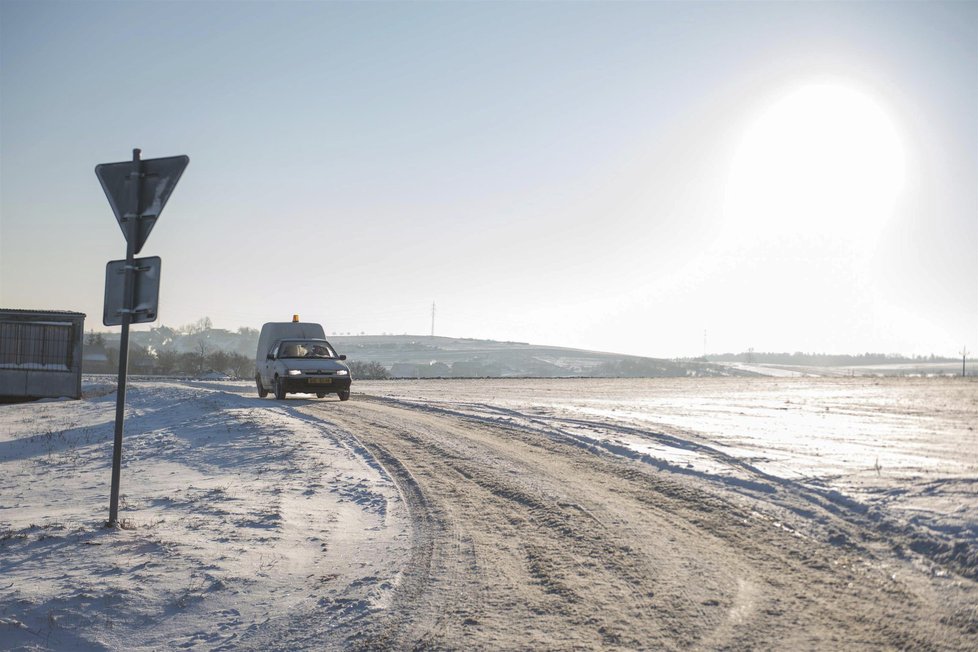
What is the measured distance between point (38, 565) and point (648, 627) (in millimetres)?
4550

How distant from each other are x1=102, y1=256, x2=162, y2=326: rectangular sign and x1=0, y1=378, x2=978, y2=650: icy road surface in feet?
6.48

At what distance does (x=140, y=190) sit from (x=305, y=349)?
54.7 ft

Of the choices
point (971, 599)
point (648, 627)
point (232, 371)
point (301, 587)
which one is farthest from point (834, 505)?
point (232, 371)

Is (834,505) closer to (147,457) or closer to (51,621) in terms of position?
(51,621)

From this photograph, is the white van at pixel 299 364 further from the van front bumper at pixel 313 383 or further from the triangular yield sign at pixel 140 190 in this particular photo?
the triangular yield sign at pixel 140 190

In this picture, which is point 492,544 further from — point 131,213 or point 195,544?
point 131,213

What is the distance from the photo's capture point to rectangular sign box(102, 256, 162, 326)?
644 cm

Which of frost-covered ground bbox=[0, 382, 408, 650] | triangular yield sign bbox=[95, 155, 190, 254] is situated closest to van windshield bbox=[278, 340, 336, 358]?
frost-covered ground bbox=[0, 382, 408, 650]

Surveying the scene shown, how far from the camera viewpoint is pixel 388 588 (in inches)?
196

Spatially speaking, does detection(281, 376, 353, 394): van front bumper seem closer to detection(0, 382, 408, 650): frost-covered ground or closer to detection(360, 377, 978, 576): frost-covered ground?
detection(360, 377, 978, 576): frost-covered ground

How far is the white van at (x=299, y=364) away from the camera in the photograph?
21.6 m

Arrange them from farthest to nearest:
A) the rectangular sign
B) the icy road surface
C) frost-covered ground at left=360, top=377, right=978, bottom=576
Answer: frost-covered ground at left=360, top=377, right=978, bottom=576
the rectangular sign
the icy road surface

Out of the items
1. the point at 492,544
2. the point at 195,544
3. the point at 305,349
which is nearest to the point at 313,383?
the point at 305,349

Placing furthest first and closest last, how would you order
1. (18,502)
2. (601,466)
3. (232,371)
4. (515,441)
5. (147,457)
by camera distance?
(232,371)
(515,441)
(147,457)
(601,466)
(18,502)
